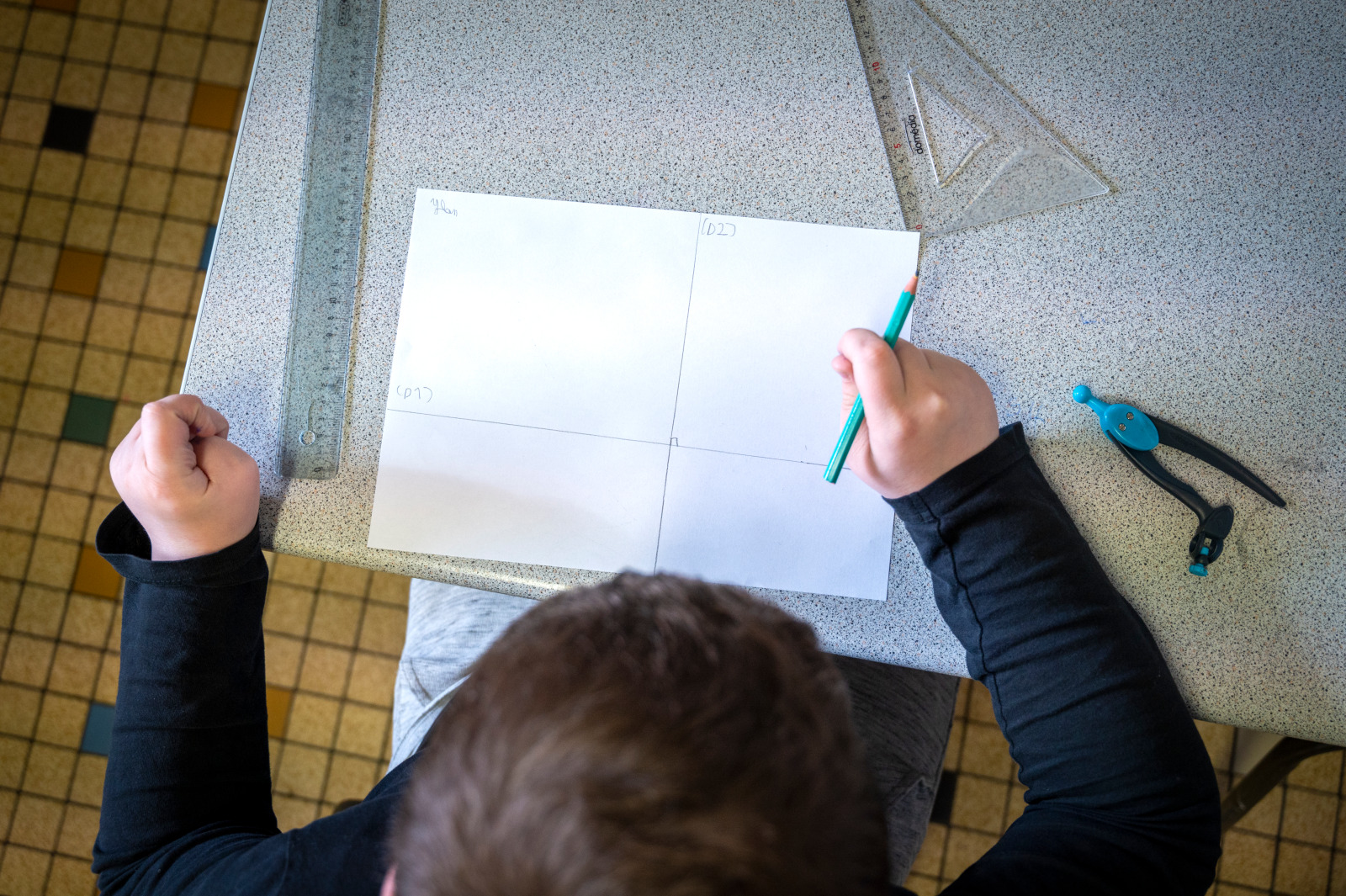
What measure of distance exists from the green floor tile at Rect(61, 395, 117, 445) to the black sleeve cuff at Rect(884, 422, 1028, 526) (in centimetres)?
124

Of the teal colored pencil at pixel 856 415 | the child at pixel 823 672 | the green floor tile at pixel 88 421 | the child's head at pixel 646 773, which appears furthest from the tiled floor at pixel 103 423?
the child's head at pixel 646 773

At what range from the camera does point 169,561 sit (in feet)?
1.96

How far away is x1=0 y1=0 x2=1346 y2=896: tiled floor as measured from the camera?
1177 millimetres

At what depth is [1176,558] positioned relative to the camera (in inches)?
Answer: 24.0

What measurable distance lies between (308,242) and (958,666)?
630mm

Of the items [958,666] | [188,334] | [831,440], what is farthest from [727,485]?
[188,334]

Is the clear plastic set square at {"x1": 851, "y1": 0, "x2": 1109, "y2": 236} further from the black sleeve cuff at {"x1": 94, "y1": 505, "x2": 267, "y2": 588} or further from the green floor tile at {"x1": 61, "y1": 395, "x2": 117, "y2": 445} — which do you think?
the green floor tile at {"x1": 61, "y1": 395, "x2": 117, "y2": 445}

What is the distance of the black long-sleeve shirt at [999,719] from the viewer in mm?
530

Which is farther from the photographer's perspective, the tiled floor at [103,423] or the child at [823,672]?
the tiled floor at [103,423]

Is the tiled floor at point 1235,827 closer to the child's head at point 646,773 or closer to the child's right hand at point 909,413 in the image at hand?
the child's right hand at point 909,413

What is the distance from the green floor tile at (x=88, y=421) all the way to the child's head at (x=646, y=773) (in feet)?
3.93

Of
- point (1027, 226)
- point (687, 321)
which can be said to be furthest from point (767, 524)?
point (1027, 226)

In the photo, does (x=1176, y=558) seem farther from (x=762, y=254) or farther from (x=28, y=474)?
(x=28, y=474)

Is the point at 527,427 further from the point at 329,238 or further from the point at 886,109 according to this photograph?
the point at 886,109
